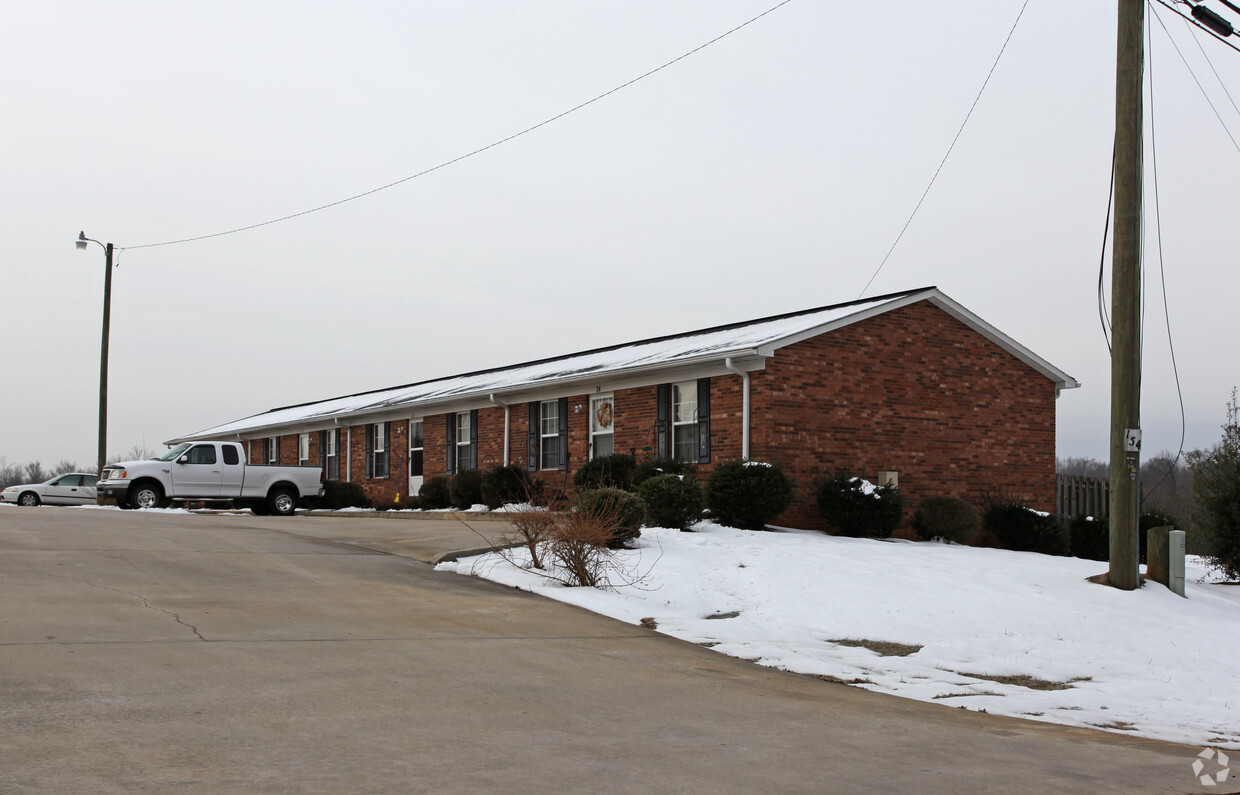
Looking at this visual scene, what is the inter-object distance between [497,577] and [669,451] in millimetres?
9016

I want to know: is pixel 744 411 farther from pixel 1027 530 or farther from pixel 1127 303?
pixel 1127 303

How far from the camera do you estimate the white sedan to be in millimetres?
39344

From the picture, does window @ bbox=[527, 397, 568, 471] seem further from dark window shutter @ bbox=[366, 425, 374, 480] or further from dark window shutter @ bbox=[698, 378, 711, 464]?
dark window shutter @ bbox=[366, 425, 374, 480]

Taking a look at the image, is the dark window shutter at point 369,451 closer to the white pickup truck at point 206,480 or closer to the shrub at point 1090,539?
the white pickup truck at point 206,480

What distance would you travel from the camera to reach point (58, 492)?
39906 millimetres

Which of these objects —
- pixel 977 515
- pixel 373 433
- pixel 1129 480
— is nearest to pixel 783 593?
pixel 1129 480

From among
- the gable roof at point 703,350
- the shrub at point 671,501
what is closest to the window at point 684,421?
the gable roof at point 703,350

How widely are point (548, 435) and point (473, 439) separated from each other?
3625 millimetres

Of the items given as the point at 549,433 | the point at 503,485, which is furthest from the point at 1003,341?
the point at 503,485

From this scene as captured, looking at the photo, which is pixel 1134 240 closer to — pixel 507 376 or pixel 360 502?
pixel 507 376

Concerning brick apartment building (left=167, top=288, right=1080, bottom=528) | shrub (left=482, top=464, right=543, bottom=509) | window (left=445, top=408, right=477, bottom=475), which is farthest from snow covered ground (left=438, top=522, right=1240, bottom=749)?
window (left=445, top=408, right=477, bottom=475)

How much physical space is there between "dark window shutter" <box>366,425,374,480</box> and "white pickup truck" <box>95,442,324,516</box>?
5.68 m

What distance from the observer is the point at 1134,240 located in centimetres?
1394

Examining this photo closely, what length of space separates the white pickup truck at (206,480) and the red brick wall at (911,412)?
13.3 metres
